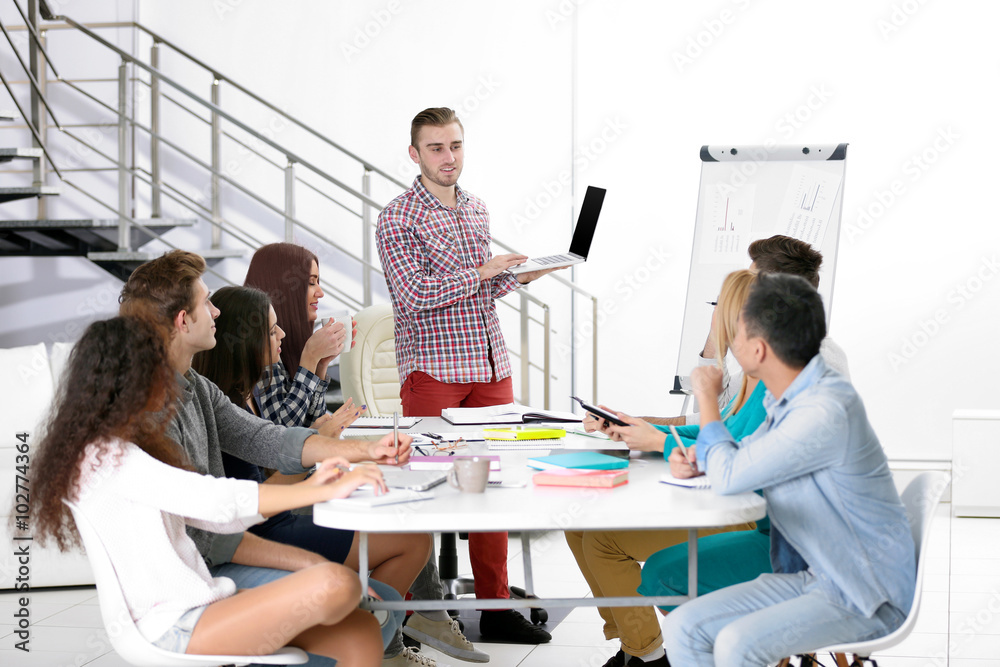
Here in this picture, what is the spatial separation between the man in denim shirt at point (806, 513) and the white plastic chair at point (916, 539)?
2cm

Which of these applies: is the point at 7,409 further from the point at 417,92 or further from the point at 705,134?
the point at 705,134

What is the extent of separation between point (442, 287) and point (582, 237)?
1.49ft

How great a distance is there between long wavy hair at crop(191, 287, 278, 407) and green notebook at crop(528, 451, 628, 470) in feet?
2.37

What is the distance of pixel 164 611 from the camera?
1.40 meters

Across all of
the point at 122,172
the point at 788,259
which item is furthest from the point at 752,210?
the point at 122,172

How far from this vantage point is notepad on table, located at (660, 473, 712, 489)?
5.20 feet

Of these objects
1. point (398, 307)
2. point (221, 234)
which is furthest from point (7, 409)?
point (221, 234)

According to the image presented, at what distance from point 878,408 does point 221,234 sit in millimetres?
3706

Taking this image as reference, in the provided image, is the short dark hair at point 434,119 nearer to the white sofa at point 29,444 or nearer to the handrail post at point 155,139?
→ the white sofa at point 29,444

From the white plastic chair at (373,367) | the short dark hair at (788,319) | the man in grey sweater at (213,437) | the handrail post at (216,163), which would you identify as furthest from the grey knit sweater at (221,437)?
the handrail post at (216,163)

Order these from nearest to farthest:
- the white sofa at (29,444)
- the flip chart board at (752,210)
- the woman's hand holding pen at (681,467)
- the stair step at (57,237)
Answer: the woman's hand holding pen at (681,467), the white sofa at (29,444), the flip chart board at (752,210), the stair step at (57,237)

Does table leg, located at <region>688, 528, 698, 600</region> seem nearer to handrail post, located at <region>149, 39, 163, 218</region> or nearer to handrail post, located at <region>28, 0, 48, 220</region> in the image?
handrail post, located at <region>28, 0, 48, 220</region>

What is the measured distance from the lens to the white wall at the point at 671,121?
4.60m

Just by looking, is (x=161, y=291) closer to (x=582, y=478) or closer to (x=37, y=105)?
(x=582, y=478)
